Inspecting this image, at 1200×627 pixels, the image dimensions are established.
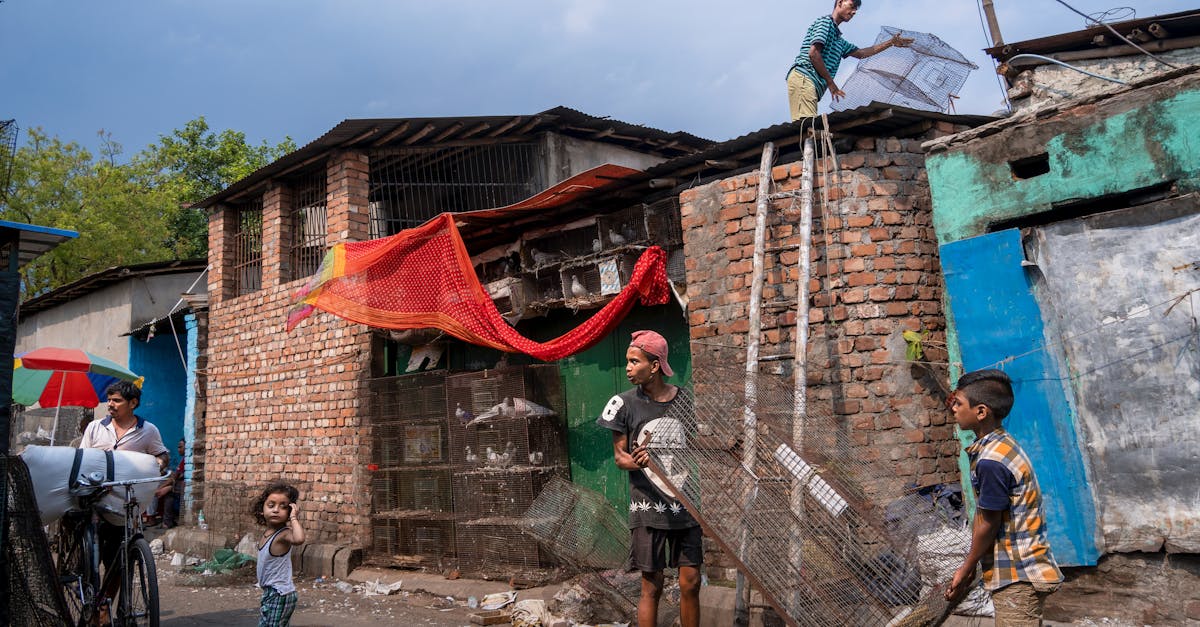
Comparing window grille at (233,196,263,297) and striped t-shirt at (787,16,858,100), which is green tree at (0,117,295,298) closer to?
window grille at (233,196,263,297)

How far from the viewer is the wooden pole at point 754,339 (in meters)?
4.29

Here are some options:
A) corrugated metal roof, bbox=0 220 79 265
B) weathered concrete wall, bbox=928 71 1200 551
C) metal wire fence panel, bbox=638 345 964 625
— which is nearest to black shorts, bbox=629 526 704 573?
metal wire fence panel, bbox=638 345 964 625

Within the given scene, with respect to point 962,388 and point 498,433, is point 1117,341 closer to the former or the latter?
point 962,388

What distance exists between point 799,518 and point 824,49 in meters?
4.66

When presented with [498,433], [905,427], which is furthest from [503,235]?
[905,427]

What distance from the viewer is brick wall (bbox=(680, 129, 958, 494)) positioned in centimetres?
546

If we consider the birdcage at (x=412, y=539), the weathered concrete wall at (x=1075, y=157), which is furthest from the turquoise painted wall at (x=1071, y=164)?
the birdcage at (x=412, y=539)

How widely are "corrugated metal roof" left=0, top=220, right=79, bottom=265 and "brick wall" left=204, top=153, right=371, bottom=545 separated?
396 cm

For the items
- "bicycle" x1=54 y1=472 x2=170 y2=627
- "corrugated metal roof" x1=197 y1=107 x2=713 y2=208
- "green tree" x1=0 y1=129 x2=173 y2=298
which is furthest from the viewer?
"green tree" x1=0 y1=129 x2=173 y2=298

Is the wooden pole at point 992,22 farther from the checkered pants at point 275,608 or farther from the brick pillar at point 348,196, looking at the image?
the checkered pants at point 275,608

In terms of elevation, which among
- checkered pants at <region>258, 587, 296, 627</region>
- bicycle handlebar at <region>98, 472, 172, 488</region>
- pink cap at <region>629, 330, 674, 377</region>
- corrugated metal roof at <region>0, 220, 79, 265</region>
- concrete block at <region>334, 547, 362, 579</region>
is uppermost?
corrugated metal roof at <region>0, 220, 79, 265</region>

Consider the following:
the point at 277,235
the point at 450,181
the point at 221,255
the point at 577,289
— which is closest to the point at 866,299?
the point at 577,289

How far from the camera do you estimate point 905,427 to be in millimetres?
5441

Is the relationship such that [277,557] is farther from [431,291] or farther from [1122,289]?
[1122,289]
